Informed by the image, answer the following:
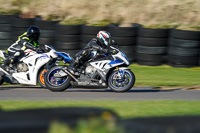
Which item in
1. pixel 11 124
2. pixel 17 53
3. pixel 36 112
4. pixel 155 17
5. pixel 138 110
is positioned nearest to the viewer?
pixel 11 124

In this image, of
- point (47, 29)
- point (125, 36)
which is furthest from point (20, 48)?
point (125, 36)

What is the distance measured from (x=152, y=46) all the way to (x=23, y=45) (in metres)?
4.95

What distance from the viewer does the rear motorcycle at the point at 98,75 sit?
8377 millimetres

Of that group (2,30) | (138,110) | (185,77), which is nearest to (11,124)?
(138,110)

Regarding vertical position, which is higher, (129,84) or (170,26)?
(170,26)

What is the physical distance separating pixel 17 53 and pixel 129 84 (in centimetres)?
319

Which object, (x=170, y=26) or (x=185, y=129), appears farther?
(x=170, y=26)

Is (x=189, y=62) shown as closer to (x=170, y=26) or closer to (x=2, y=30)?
(x=170, y=26)

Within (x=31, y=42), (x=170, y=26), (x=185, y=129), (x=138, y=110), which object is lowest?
(x=138, y=110)

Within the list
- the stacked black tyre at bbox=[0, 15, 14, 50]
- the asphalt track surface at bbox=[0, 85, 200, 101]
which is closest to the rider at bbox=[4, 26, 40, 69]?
the asphalt track surface at bbox=[0, 85, 200, 101]

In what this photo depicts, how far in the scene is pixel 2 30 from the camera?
1434 centimetres

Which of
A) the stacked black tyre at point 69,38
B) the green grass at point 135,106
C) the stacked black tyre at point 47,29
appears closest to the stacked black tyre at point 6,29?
the stacked black tyre at point 47,29

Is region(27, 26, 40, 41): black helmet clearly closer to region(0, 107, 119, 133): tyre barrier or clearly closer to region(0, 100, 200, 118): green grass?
region(0, 100, 200, 118): green grass

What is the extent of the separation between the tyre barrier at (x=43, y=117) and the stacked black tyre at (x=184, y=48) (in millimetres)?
9125
